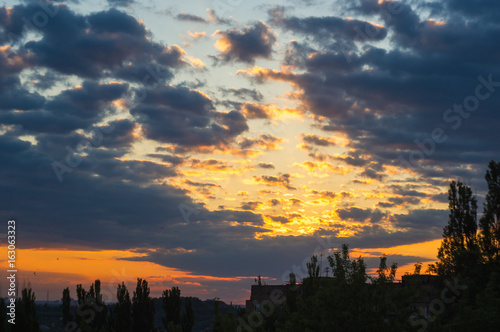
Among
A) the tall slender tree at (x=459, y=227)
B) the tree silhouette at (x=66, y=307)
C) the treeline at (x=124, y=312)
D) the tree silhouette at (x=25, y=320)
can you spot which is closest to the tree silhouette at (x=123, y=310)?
the treeline at (x=124, y=312)

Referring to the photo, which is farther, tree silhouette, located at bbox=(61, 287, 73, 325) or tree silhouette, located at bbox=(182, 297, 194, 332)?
tree silhouette, located at bbox=(61, 287, 73, 325)

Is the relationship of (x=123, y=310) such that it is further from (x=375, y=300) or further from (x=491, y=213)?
(x=375, y=300)

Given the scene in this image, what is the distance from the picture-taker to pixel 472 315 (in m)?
21.9

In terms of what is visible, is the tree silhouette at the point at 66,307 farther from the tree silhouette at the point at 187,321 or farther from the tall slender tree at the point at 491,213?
the tall slender tree at the point at 491,213

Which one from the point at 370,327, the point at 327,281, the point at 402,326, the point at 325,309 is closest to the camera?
the point at 402,326

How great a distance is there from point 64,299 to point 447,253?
56761mm

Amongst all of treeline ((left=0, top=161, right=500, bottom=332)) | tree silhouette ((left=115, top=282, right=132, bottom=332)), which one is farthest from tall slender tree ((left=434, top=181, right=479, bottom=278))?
tree silhouette ((left=115, top=282, right=132, bottom=332))

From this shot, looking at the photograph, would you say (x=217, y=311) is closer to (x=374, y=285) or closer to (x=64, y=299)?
(x=374, y=285)

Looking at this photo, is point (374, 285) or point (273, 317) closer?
A: point (374, 285)

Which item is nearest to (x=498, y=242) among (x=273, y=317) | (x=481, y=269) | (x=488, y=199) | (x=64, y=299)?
(x=488, y=199)

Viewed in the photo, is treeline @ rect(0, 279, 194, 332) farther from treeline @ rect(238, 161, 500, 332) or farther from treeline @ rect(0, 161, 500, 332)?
treeline @ rect(238, 161, 500, 332)

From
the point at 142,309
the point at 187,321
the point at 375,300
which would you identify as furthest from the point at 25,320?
the point at 142,309

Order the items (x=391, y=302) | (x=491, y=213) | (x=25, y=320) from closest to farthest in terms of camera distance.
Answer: (x=391, y=302) → (x=25, y=320) → (x=491, y=213)

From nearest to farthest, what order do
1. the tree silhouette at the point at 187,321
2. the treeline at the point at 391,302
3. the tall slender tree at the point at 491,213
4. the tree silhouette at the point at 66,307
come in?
the treeline at the point at 391,302
the tall slender tree at the point at 491,213
the tree silhouette at the point at 187,321
the tree silhouette at the point at 66,307
